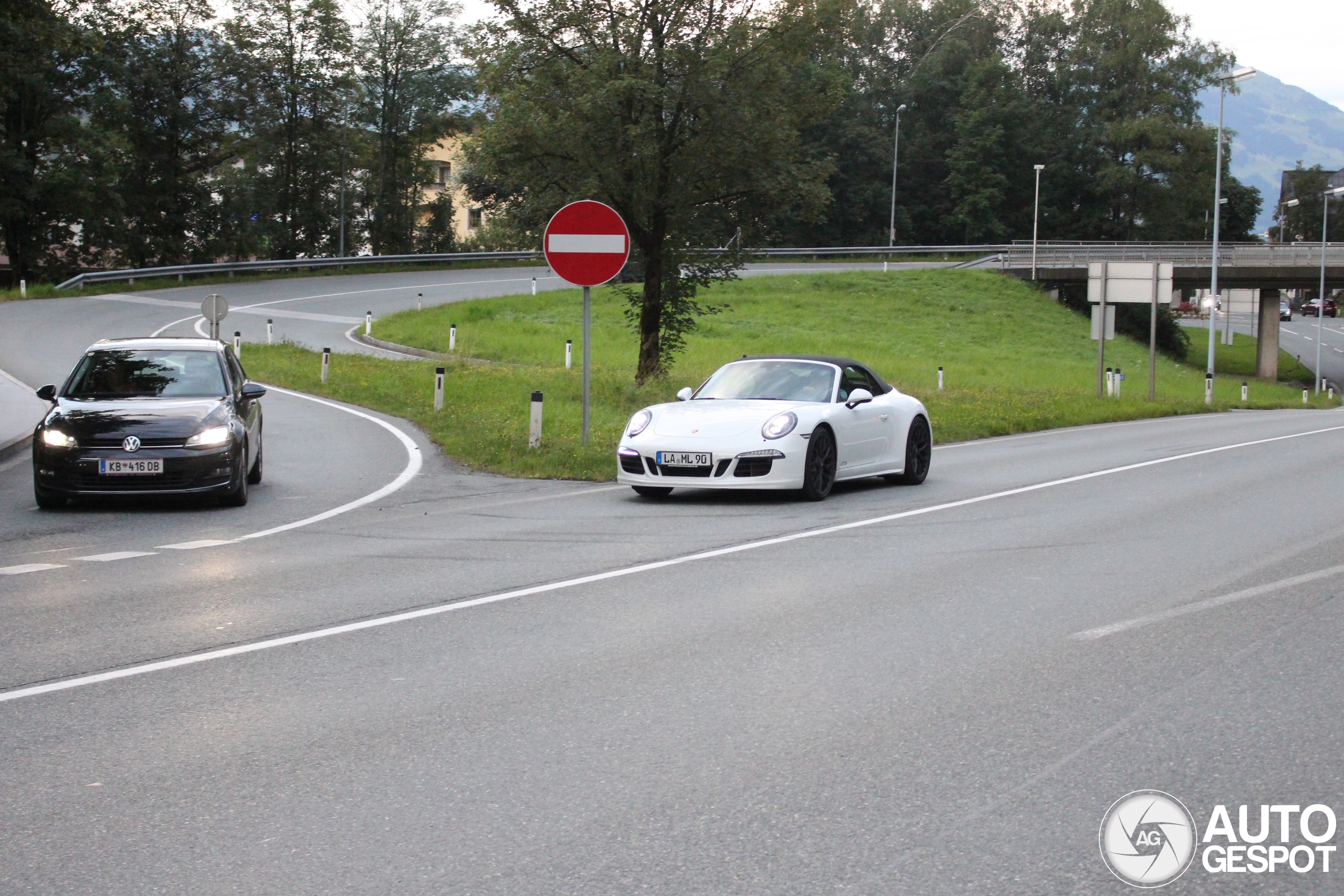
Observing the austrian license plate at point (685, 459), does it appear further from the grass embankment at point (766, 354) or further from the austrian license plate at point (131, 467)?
the austrian license plate at point (131, 467)

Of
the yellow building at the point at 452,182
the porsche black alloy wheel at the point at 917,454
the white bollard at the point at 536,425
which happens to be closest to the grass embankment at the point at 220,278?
the yellow building at the point at 452,182

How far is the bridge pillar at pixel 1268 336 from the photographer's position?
70.6 meters

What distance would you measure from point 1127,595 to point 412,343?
31.6 meters

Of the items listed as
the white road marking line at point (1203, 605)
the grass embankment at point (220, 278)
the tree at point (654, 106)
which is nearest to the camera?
the white road marking line at point (1203, 605)

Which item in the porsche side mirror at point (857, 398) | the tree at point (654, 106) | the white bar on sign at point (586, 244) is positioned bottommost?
the porsche side mirror at point (857, 398)

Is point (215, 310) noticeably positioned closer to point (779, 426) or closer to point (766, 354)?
point (766, 354)

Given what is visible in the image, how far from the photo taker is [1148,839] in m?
4.25

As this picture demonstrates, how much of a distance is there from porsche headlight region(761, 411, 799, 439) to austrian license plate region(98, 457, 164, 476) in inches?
209

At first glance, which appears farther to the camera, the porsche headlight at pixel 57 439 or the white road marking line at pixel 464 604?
the porsche headlight at pixel 57 439

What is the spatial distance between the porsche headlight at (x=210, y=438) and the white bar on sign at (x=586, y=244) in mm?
4306

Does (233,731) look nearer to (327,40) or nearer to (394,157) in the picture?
(327,40)

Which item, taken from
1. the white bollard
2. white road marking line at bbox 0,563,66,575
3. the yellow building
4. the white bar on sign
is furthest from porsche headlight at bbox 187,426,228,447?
the yellow building

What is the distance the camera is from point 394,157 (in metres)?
76.4

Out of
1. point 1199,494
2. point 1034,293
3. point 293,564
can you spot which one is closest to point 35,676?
point 293,564
